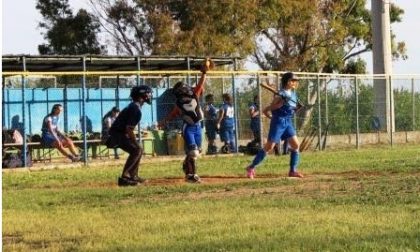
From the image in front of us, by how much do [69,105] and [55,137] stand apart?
2536mm

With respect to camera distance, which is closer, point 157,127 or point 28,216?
point 28,216

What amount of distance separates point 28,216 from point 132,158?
4262 millimetres

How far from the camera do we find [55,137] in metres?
21.7

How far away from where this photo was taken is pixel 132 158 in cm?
1467

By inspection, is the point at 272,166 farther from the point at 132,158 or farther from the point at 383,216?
the point at 383,216

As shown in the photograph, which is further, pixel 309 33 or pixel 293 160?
pixel 309 33

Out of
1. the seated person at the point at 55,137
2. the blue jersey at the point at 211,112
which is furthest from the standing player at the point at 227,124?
the seated person at the point at 55,137

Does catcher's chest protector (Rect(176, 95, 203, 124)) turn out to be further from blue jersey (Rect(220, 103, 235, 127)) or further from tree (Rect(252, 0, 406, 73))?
tree (Rect(252, 0, 406, 73))

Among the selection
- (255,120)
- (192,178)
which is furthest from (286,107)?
(255,120)

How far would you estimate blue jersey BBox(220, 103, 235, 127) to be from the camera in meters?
23.7

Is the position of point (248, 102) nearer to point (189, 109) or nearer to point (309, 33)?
point (189, 109)

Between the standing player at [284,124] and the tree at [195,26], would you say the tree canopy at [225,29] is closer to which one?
the tree at [195,26]

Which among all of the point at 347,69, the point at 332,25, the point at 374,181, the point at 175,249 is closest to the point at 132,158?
the point at 374,181

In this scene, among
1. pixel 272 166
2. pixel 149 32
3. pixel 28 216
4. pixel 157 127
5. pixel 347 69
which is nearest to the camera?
pixel 28 216
